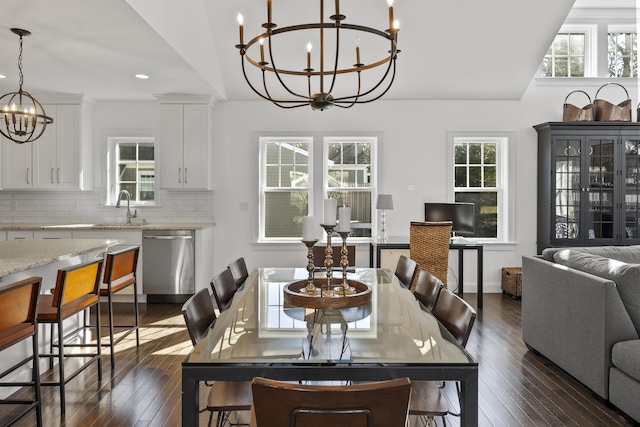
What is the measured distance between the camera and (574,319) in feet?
9.67

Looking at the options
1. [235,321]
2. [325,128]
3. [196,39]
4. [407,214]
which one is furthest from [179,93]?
[235,321]

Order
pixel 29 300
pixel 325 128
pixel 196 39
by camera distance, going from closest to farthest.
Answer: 1. pixel 29 300
2. pixel 196 39
3. pixel 325 128

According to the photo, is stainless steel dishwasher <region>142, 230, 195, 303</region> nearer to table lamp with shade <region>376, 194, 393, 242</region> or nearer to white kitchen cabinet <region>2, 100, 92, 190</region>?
white kitchen cabinet <region>2, 100, 92, 190</region>

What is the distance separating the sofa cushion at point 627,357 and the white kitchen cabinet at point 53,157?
19.2 feet

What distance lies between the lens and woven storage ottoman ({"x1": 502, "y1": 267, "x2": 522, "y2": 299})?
18.1 ft

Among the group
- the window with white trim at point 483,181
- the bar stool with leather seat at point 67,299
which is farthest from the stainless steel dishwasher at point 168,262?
the window with white trim at point 483,181

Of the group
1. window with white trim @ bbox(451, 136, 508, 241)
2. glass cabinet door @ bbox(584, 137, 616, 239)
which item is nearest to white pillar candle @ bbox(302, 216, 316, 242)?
window with white trim @ bbox(451, 136, 508, 241)

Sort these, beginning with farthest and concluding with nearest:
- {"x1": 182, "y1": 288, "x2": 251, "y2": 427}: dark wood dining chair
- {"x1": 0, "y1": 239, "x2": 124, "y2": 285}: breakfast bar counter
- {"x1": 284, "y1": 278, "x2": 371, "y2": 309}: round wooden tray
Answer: {"x1": 0, "y1": 239, "x2": 124, "y2": 285}: breakfast bar counter
{"x1": 284, "y1": 278, "x2": 371, "y2": 309}: round wooden tray
{"x1": 182, "y1": 288, "x2": 251, "y2": 427}: dark wood dining chair

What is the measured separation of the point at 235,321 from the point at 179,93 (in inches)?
169

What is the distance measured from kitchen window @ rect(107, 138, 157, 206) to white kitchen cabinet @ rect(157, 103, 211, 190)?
0.53 m

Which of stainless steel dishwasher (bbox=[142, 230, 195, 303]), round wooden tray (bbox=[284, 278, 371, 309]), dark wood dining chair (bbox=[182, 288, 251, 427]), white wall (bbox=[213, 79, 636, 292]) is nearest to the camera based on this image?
dark wood dining chair (bbox=[182, 288, 251, 427])

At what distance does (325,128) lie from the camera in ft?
19.4

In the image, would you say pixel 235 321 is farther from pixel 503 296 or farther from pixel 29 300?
pixel 503 296

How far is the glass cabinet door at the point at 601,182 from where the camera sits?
554 centimetres
